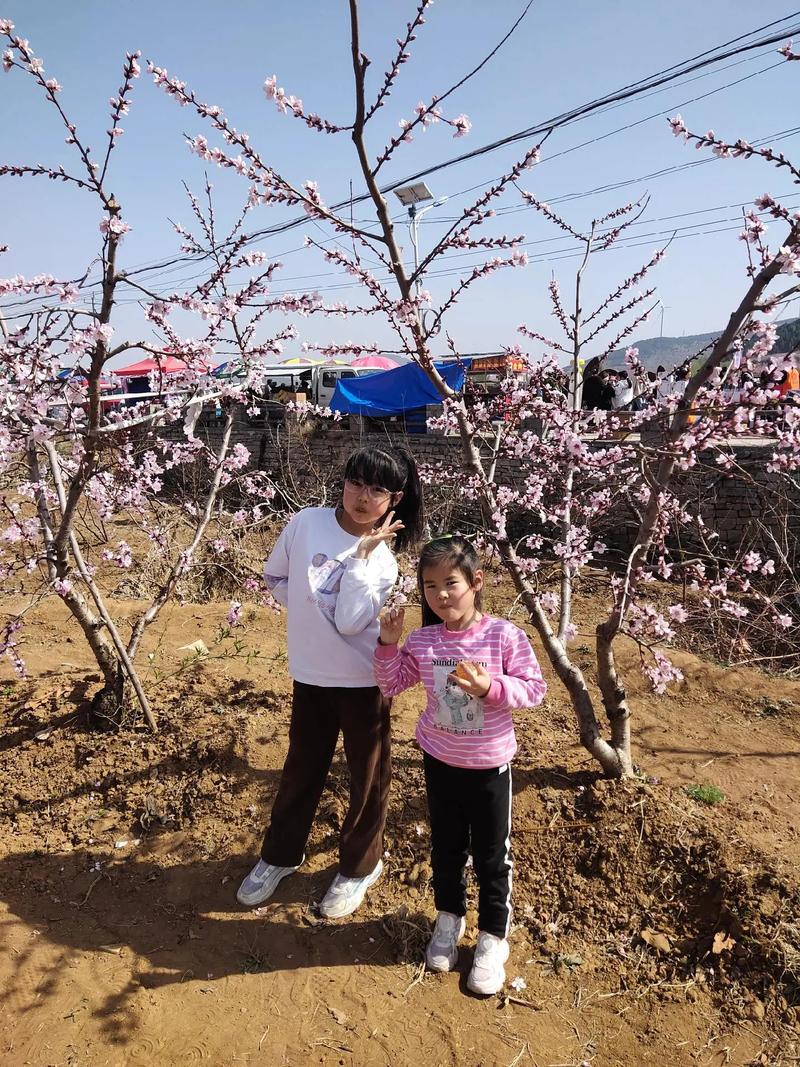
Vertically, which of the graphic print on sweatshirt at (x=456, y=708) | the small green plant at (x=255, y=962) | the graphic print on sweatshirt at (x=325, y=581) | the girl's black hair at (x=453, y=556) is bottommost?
the small green plant at (x=255, y=962)

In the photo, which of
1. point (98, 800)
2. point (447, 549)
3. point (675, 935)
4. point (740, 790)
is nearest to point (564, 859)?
point (675, 935)

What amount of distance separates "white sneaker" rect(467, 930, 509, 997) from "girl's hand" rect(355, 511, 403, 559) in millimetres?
1309

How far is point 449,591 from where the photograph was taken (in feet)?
6.65

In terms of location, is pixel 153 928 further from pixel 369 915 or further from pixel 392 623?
pixel 392 623

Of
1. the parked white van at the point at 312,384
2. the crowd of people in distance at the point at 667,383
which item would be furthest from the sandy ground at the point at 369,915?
the parked white van at the point at 312,384

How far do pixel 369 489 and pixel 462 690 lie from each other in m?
0.71

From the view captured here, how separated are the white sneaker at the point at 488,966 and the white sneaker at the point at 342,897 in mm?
502

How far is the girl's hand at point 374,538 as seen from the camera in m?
2.17

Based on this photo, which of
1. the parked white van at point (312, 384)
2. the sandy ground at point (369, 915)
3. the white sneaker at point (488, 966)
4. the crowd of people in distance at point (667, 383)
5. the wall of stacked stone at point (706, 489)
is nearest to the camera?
the sandy ground at point (369, 915)

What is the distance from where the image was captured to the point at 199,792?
3.01m

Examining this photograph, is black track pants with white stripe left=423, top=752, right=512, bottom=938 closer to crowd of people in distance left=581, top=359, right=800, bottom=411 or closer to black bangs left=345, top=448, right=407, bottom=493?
black bangs left=345, top=448, right=407, bottom=493

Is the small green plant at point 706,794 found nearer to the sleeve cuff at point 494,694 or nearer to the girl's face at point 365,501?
the sleeve cuff at point 494,694

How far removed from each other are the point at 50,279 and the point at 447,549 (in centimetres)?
192

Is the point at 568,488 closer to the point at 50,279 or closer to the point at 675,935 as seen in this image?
the point at 675,935
